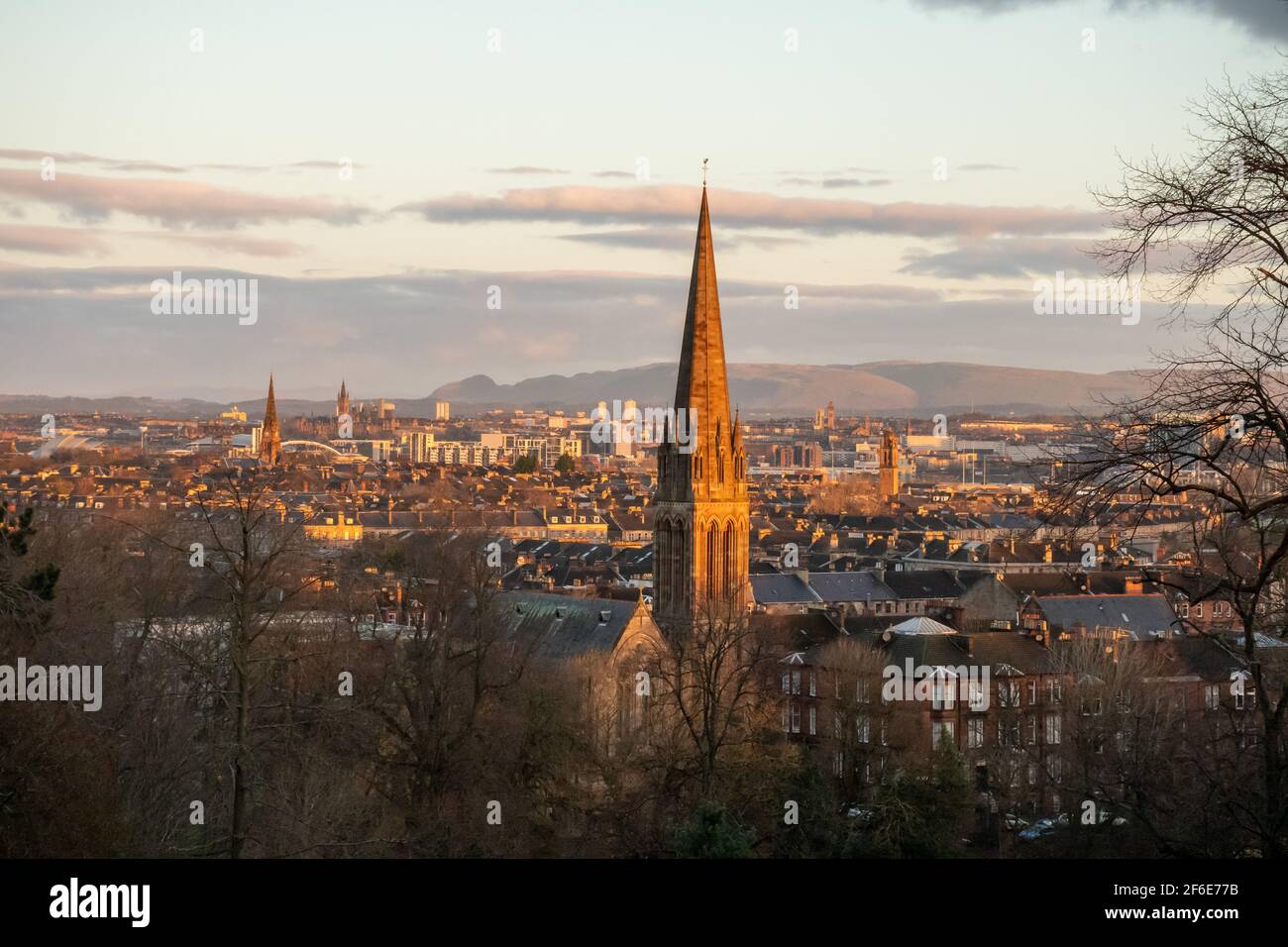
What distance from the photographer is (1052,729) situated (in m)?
44.2

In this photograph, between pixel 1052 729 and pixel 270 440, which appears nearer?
pixel 1052 729

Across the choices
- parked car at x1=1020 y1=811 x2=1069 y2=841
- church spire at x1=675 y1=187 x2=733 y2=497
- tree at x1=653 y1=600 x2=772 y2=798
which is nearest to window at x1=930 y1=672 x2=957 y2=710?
tree at x1=653 y1=600 x2=772 y2=798

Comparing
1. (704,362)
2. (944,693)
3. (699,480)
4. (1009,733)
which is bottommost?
(1009,733)

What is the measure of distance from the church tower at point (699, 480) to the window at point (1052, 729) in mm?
15022

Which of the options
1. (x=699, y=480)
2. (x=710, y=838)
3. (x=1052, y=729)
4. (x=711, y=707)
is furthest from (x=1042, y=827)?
(x=699, y=480)

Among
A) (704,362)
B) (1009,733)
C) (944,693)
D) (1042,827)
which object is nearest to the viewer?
(1042,827)

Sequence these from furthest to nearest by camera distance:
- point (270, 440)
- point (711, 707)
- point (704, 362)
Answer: point (270, 440), point (704, 362), point (711, 707)

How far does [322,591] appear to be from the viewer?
4747 cm

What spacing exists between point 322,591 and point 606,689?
31.8 feet

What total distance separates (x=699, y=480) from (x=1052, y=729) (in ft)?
58.9

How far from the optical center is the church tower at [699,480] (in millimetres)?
57219

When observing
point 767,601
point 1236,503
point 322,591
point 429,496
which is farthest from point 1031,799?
point 429,496

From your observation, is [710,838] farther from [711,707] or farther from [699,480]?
[699,480]

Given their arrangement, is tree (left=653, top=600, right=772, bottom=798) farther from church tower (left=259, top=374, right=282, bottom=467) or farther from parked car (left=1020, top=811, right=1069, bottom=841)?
church tower (left=259, top=374, right=282, bottom=467)
